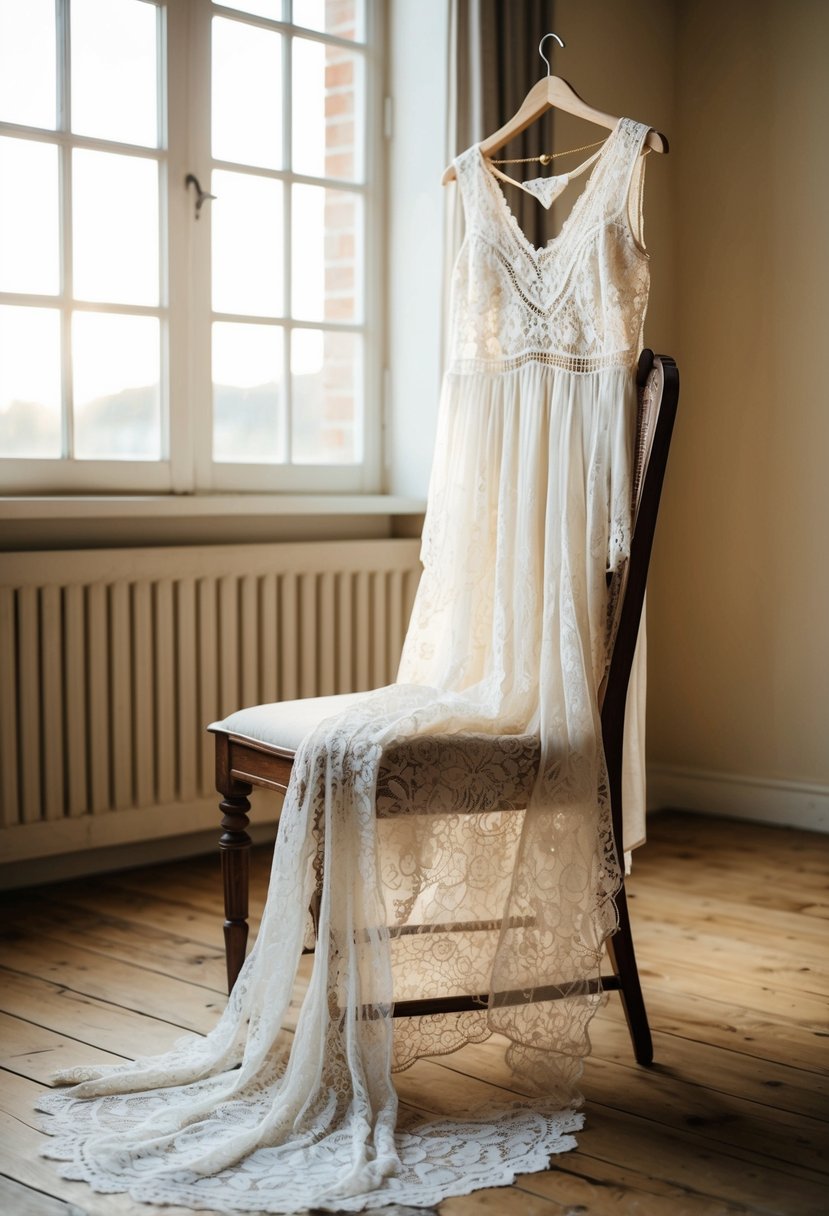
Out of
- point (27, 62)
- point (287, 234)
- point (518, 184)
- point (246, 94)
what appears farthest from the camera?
point (287, 234)

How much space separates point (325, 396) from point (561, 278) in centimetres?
144

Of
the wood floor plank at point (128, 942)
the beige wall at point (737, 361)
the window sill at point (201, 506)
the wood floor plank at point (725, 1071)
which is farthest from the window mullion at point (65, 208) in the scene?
the wood floor plank at point (725, 1071)

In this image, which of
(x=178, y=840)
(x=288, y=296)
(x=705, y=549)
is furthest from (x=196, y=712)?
(x=705, y=549)

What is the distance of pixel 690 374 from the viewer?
388cm

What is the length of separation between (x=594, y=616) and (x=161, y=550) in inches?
50.6

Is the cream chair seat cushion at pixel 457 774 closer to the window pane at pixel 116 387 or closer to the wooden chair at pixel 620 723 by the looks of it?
the wooden chair at pixel 620 723

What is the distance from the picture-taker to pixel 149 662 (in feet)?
10.2

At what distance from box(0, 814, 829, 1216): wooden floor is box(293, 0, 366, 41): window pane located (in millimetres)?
2063

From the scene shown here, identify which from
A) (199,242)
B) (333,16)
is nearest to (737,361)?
(333,16)

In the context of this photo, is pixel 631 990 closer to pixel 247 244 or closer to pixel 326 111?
pixel 247 244

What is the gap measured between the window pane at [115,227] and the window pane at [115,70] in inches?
2.5

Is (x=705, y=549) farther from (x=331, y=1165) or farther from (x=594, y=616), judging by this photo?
(x=331, y=1165)

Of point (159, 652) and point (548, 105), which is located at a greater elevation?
point (548, 105)

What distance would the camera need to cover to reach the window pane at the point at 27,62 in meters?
Result: 2.90
